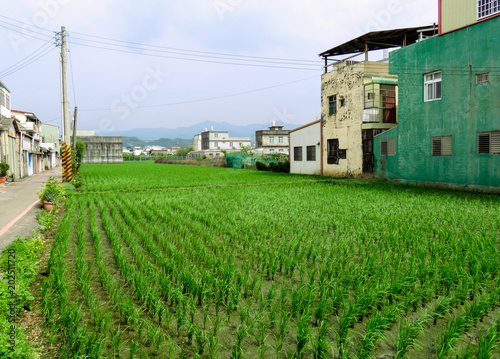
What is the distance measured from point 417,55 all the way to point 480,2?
10.1 feet

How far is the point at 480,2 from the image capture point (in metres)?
13.5

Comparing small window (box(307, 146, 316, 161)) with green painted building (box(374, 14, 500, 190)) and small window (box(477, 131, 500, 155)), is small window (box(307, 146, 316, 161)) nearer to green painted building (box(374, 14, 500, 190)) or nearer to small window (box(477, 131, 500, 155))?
green painted building (box(374, 14, 500, 190))

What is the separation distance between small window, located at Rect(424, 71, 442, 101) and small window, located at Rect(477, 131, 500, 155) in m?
2.73

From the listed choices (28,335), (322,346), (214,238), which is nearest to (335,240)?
(214,238)

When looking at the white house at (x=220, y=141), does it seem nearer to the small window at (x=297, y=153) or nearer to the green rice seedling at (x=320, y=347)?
the small window at (x=297, y=153)

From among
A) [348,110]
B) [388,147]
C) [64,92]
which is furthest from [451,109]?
[64,92]

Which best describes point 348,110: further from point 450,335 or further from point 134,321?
point 134,321

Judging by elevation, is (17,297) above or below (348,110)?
below

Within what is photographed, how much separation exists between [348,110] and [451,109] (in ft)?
24.4

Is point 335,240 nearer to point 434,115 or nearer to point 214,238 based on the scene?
point 214,238

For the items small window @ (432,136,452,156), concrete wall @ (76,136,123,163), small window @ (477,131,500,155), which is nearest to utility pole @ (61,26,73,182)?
small window @ (432,136,452,156)

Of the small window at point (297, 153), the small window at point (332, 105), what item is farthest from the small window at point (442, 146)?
the small window at point (297, 153)

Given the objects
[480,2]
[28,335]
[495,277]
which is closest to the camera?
[28,335]

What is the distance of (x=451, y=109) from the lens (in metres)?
14.6
